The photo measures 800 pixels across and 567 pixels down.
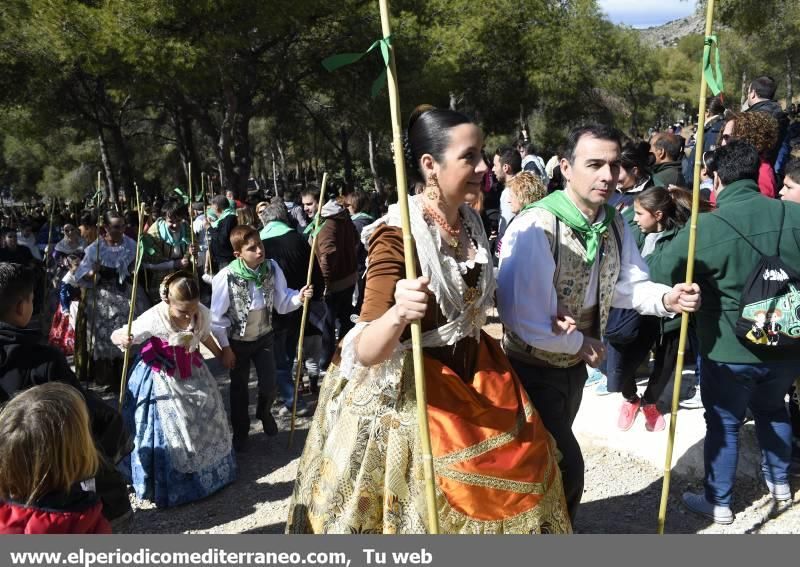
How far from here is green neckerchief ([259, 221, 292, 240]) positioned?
7043 millimetres


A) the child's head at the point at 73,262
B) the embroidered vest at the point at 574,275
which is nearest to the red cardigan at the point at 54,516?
the embroidered vest at the point at 574,275

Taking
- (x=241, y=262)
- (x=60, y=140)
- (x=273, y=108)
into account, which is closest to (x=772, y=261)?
(x=241, y=262)

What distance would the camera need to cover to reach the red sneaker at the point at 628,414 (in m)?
5.21

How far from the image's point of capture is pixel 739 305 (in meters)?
3.65

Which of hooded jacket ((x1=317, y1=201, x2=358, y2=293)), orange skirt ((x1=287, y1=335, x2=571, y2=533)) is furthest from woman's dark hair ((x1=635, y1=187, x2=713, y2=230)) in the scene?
hooded jacket ((x1=317, y1=201, x2=358, y2=293))

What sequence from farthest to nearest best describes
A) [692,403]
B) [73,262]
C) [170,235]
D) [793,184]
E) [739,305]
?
[170,235] → [73,262] → [692,403] → [793,184] → [739,305]

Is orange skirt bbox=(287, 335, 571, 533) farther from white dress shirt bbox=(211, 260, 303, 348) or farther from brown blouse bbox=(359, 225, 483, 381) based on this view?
white dress shirt bbox=(211, 260, 303, 348)

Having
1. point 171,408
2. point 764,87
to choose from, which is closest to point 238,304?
point 171,408

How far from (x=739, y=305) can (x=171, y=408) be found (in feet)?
11.6

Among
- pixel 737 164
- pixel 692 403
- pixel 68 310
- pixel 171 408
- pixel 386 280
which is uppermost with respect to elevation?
pixel 737 164

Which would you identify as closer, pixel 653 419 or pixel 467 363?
pixel 467 363

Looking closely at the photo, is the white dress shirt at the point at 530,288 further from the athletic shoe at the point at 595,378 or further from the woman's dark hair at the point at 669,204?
the athletic shoe at the point at 595,378

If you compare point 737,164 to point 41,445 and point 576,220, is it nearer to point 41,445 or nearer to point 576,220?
point 576,220

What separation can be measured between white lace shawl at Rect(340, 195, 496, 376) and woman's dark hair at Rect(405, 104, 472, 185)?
16cm
